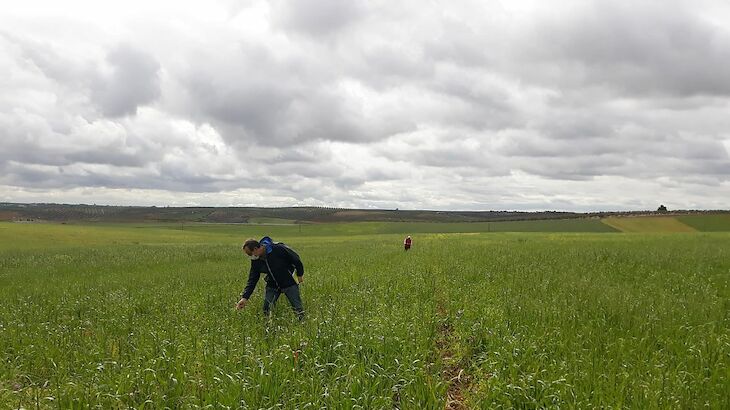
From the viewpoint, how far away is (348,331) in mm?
7012

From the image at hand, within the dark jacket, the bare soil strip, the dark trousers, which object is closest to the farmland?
the bare soil strip

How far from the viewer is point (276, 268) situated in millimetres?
9312

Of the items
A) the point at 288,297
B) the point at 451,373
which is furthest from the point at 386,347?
the point at 288,297

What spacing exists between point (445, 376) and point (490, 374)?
24.0 inches

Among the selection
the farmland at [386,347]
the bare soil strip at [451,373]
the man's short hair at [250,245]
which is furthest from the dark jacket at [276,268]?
the bare soil strip at [451,373]

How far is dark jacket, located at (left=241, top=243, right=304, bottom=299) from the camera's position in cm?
931

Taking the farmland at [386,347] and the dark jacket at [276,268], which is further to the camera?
the dark jacket at [276,268]

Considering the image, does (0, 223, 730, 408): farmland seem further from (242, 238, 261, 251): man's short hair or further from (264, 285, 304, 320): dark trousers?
(242, 238, 261, 251): man's short hair

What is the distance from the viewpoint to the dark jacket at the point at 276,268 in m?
9.31

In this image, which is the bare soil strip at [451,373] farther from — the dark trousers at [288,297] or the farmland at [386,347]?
the dark trousers at [288,297]

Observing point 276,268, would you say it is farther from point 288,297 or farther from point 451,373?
point 451,373

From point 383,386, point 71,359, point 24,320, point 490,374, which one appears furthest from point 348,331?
point 24,320

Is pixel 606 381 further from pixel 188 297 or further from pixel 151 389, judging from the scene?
pixel 188 297

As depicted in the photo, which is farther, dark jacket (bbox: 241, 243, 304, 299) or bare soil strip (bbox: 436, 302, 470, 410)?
dark jacket (bbox: 241, 243, 304, 299)
